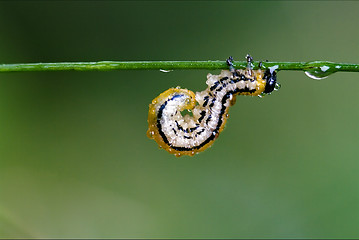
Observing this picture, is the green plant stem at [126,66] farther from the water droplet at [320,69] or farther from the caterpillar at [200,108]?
the caterpillar at [200,108]

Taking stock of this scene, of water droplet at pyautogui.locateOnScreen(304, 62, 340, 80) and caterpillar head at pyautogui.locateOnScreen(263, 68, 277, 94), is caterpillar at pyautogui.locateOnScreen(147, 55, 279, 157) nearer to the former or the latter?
caterpillar head at pyautogui.locateOnScreen(263, 68, 277, 94)

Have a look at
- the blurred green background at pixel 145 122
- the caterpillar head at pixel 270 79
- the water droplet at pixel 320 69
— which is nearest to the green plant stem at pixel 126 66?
the water droplet at pixel 320 69

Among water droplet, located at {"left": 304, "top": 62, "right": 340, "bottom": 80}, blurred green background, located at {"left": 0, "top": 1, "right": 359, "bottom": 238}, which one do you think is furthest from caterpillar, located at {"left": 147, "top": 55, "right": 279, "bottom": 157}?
blurred green background, located at {"left": 0, "top": 1, "right": 359, "bottom": 238}

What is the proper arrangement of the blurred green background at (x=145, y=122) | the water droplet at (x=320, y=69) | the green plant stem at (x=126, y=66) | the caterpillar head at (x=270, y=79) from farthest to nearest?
the blurred green background at (x=145, y=122) → the caterpillar head at (x=270, y=79) → the water droplet at (x=320, y=69) → the green plant stem at (x=126, y=66)

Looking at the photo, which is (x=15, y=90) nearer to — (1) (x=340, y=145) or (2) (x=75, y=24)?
(2) (x=75, y=24)

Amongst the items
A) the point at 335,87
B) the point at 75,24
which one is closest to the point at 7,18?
the point at 75,24

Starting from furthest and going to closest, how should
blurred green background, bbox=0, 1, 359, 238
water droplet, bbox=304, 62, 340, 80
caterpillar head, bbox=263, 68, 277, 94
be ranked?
blurred green background, bbox=0, 1, 359, 238
caterpillar head, bbox=263, 68, 277, 94
water droplet, bbox=304, 62, 340, 80
